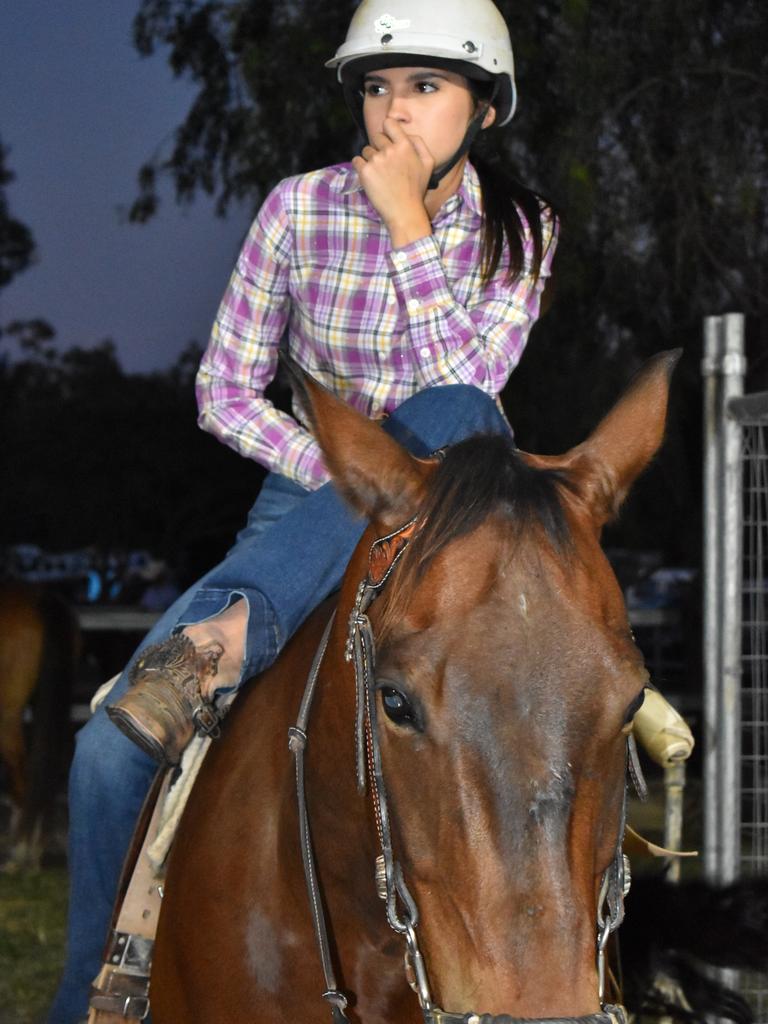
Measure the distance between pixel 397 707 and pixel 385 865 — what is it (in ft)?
0.76

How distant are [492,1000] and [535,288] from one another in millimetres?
1826

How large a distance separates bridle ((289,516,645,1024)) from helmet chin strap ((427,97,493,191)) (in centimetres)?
121

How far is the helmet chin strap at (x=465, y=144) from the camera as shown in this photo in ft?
9.44

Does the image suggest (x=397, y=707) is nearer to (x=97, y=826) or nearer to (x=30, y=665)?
(x=97, y=826)

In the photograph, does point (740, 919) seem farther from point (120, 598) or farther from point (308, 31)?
point (120, 598)

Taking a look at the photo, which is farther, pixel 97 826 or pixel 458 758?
pixel 97 826

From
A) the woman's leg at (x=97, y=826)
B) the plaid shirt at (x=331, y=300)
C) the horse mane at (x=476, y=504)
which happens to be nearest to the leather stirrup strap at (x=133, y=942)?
the woman's leg at (x=97, y=826)

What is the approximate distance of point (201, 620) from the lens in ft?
8.17

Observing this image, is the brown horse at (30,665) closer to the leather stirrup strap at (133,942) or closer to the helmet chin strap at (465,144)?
the leather stirrup strap at (133,942)

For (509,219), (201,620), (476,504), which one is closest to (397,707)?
(476,504)

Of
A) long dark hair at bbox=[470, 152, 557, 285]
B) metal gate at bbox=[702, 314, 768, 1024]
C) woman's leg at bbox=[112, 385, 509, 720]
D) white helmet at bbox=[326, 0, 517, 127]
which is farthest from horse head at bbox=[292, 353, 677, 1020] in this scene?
metal gate at bbox=[702, 314, 768, 1024]

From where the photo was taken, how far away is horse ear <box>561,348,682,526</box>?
1957mm

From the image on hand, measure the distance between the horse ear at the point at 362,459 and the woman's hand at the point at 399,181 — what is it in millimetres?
681

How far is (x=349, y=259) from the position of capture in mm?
2936
